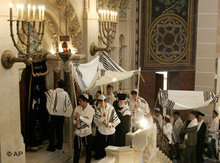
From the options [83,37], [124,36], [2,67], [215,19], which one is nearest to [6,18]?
[2,67]

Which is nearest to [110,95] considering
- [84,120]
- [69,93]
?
[69,93]

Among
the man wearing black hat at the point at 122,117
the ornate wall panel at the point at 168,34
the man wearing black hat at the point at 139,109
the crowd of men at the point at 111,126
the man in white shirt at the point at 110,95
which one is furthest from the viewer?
the ornate wall panel at the point at 168,34

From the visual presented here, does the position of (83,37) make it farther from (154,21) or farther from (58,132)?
(154,21)

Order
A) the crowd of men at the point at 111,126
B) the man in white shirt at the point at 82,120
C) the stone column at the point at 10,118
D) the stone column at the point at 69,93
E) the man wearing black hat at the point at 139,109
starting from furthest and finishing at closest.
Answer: the man wearing black hat at the point at 139,109 → the stone column at the point at 69,93 → the crowd of men at the point at 111,126 → the man in white shirt at the point at 82,120 → the stone column at the point at 10,118

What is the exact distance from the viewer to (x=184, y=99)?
8969 millimetres

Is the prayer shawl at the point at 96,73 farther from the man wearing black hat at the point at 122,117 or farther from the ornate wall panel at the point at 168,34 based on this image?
the ornate wall panel at the point at 168,34

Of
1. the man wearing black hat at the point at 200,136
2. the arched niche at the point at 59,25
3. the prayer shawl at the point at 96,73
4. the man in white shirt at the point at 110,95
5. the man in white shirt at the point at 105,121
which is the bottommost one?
the man wearing black hat at the point at 200,136

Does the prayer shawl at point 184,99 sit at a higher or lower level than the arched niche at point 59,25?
lower

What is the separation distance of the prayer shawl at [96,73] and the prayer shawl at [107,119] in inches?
22.1

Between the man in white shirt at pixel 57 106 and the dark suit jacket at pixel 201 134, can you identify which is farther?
the dark suit jacket at pixel 201 134

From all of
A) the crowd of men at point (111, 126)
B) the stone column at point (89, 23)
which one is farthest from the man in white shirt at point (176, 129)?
the stone column at point (89, 23)

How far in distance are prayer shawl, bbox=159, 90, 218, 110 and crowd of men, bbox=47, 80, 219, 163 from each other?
39 centimetres

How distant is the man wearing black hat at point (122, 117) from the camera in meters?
7.43

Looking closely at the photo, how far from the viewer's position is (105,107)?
7.06m
